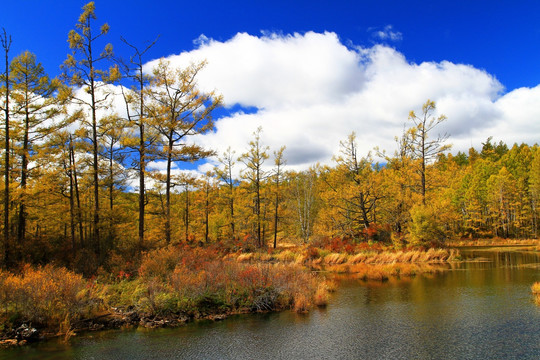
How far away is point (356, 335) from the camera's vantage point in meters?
9.94

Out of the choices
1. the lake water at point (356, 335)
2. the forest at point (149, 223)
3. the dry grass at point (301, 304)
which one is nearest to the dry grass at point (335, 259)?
the forest at point (149, 223)

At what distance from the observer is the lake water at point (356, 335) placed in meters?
8.66

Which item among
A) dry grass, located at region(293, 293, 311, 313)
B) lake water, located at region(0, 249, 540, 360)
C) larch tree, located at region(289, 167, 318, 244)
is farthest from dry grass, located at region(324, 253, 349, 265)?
larch tree, located at region(289, 167, 318, 244)

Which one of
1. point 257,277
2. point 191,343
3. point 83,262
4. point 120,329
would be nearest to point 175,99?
point 83,262

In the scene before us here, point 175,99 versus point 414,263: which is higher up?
point 175,99

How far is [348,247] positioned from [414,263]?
210 inches

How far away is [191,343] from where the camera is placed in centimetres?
970

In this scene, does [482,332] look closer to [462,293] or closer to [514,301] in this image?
[514,301]

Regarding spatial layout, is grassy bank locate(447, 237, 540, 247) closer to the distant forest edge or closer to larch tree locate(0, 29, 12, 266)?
the distant forest edge

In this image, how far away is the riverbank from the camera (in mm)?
10570

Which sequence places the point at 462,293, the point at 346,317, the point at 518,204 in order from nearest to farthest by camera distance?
the point at 346,317 → the point at 462,293 → the point at 518,204

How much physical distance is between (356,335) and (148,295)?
7.25m

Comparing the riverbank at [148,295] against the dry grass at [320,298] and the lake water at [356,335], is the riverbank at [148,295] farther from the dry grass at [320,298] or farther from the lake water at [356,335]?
the lake water at [356,335]

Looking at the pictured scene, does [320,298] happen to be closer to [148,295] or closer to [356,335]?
[356,335]
